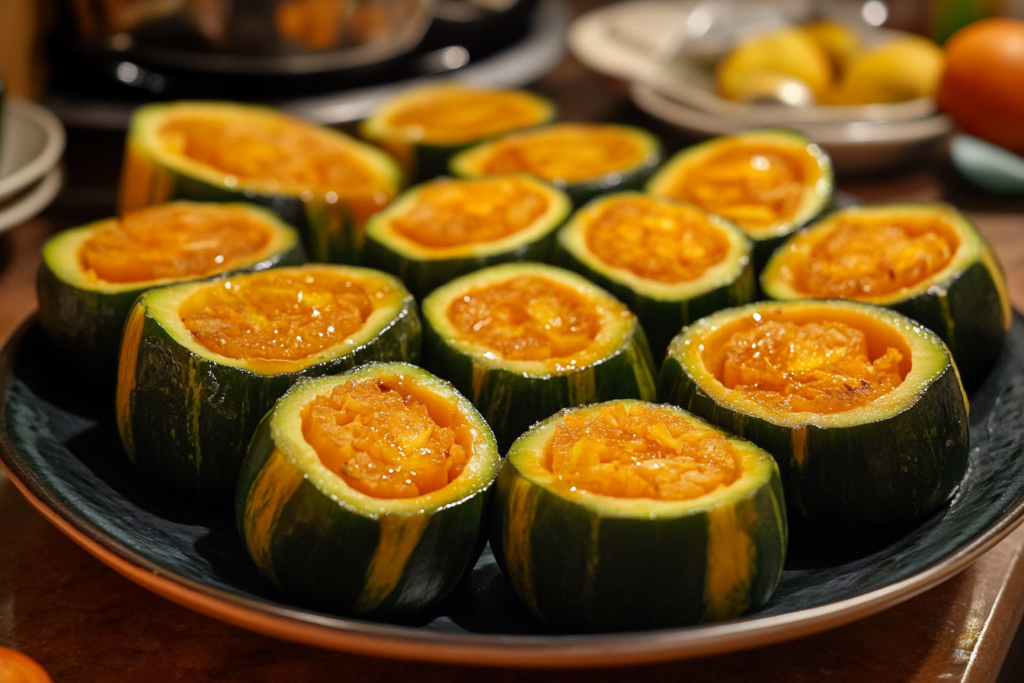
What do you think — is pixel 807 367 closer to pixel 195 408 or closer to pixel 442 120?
pixel 195 408

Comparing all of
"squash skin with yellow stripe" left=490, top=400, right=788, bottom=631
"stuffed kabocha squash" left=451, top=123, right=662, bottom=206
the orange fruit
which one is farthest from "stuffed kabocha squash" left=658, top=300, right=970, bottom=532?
the orange fruit

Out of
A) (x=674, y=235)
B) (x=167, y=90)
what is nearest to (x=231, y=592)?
(x=674, y=235)

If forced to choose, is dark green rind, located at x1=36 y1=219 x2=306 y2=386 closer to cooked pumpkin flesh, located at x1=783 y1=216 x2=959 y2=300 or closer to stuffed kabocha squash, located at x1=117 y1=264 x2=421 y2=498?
stuffed kabocha squash, located at x1=117 y1=264 x2=421 y2=498

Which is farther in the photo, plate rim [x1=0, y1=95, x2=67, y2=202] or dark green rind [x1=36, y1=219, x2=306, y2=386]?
plate rim [x1=0, y1=95, x2=67, y2=202]

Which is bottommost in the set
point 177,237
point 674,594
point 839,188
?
point 839,188

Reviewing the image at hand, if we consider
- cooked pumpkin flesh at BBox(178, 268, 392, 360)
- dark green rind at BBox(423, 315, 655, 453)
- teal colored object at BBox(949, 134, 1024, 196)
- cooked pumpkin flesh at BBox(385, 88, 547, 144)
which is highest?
cooked pumpkin flesh at BBox(178, 268, 392, 360)

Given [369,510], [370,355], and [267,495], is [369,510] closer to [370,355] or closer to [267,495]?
[267,495]
